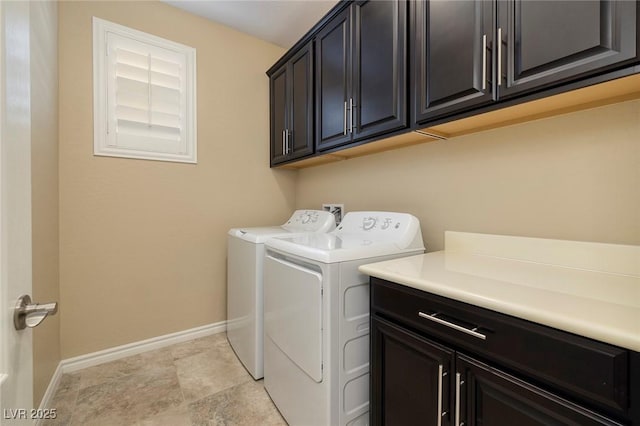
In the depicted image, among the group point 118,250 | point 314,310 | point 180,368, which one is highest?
point 118,250

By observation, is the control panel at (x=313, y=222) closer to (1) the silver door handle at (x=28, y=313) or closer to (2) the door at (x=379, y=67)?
(2) the door at (x=379, y=67)

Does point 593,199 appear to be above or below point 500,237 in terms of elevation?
above

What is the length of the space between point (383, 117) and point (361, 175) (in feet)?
2.18

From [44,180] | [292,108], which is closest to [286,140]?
[292,108]

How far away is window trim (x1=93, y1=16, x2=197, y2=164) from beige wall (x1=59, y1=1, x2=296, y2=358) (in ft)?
0.14

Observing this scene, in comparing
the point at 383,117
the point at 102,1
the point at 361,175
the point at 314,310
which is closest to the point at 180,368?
the point at 314,310

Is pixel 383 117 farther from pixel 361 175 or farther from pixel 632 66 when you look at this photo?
pixel 632 66

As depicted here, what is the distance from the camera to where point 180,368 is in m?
1.86

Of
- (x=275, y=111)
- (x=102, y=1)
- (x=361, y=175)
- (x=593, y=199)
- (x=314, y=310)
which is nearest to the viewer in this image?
(x=593, y=199)

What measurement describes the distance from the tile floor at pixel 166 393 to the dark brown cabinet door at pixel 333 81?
164 cm

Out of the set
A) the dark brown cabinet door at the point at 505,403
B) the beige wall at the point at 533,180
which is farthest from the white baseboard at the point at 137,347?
the dark brown cabinet door at the point at 505,403

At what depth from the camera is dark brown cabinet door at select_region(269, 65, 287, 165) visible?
91.0 inches

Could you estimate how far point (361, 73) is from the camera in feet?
5.01

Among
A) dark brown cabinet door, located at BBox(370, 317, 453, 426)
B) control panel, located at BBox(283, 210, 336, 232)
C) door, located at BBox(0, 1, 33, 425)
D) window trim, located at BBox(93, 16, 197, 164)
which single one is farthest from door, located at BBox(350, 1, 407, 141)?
window trim, located at BBox(93, 16, 197, 164)
